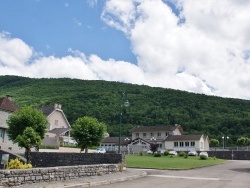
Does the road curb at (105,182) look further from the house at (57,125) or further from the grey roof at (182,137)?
the grey roof at (182,137)

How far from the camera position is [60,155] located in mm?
32094

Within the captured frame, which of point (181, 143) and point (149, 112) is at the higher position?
point (149, 112)

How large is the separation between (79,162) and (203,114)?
92.7 metres

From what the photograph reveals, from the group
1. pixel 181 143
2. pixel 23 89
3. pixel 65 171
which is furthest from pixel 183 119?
pixel 65 171

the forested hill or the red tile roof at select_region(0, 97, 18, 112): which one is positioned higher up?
the forested hill

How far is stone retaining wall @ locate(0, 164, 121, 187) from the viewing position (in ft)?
48.5

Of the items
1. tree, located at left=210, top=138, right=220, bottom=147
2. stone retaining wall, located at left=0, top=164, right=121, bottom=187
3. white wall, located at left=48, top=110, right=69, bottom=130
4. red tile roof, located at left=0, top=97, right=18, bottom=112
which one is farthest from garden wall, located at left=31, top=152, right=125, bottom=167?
tree, located at left=210, top=138, right=220, bottom=147

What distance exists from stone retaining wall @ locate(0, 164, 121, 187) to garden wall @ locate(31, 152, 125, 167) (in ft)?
14.3

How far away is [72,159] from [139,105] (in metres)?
95.9

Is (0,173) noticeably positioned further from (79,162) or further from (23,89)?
(23,89)

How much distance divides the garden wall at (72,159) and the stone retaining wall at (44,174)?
4.35 meters

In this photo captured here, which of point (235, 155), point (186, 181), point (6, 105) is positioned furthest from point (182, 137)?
point (186, 181)

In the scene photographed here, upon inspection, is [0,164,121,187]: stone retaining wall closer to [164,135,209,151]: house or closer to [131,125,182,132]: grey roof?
[164,135,209,151]: house

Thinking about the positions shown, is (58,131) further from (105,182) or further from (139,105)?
(105,182)
